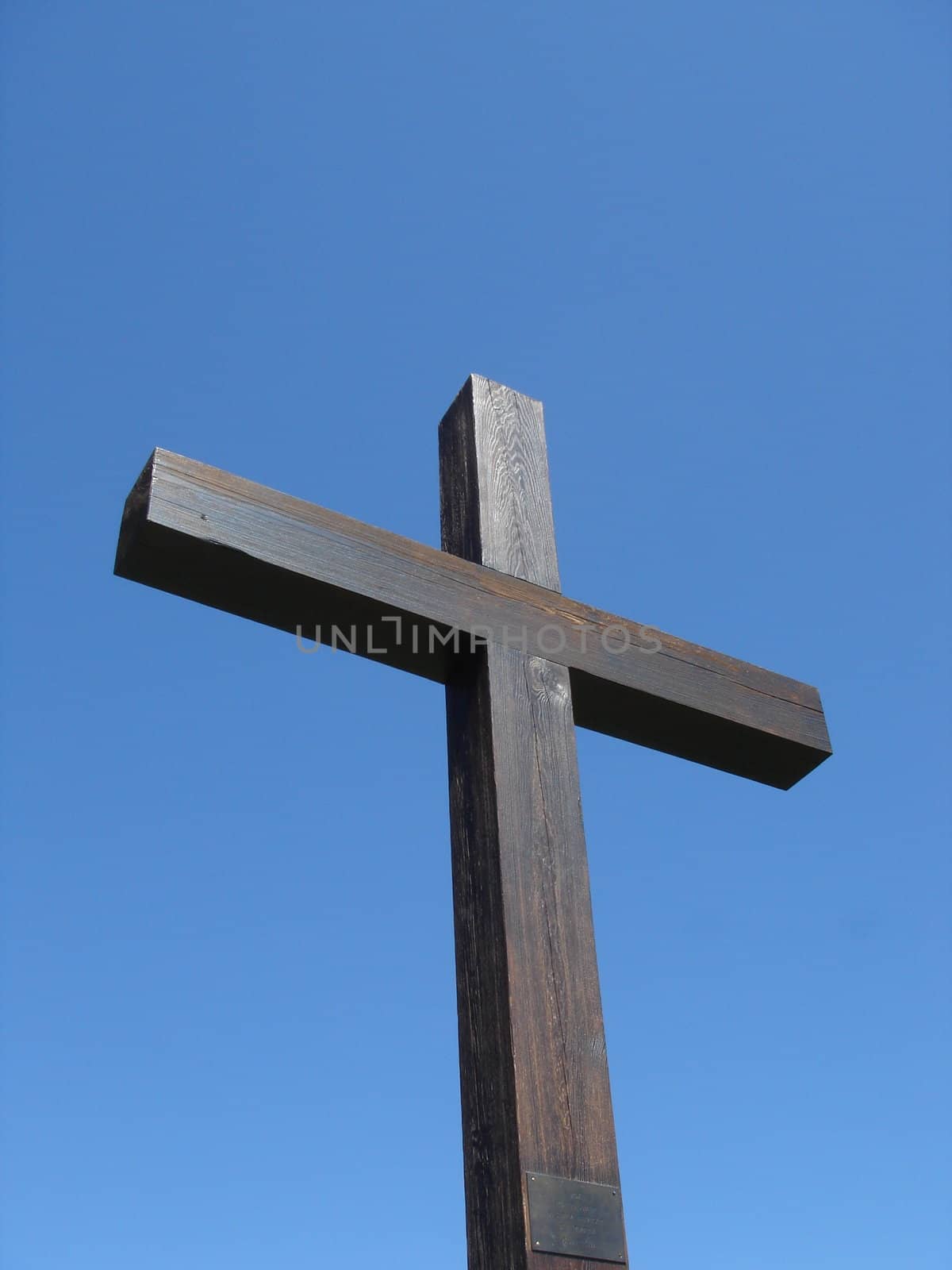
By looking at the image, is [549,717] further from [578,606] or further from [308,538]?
[308,538]

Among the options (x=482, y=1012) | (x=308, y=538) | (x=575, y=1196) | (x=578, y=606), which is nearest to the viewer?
(x=575, y=1196)

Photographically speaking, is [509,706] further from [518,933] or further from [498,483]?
[498,483]

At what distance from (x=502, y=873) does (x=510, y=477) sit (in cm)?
99

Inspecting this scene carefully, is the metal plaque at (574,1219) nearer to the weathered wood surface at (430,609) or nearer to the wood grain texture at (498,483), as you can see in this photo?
the weathered wood surface at (430,609)

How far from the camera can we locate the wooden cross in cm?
193

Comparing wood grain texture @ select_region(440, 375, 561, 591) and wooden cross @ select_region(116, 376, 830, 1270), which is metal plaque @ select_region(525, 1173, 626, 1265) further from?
wood grain texture @ select_region(440, 375, 561, 591)

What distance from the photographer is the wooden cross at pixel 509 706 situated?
193 centimetres

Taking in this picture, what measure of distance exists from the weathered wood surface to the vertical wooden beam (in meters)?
0.08

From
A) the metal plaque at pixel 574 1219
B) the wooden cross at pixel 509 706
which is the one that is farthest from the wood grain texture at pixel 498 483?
the metal plaque at pixel 574 1219

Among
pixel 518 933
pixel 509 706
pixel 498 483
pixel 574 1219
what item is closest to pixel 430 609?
pixel 509 706

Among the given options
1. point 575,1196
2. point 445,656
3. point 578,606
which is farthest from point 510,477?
point 575,1196

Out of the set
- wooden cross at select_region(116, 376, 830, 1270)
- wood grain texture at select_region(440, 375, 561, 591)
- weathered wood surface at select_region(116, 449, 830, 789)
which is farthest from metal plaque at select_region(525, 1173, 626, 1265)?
wood grain texture at select_region(440, 375, 561, 591)

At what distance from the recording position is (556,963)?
6.91 feet

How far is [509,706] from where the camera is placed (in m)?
2.35
